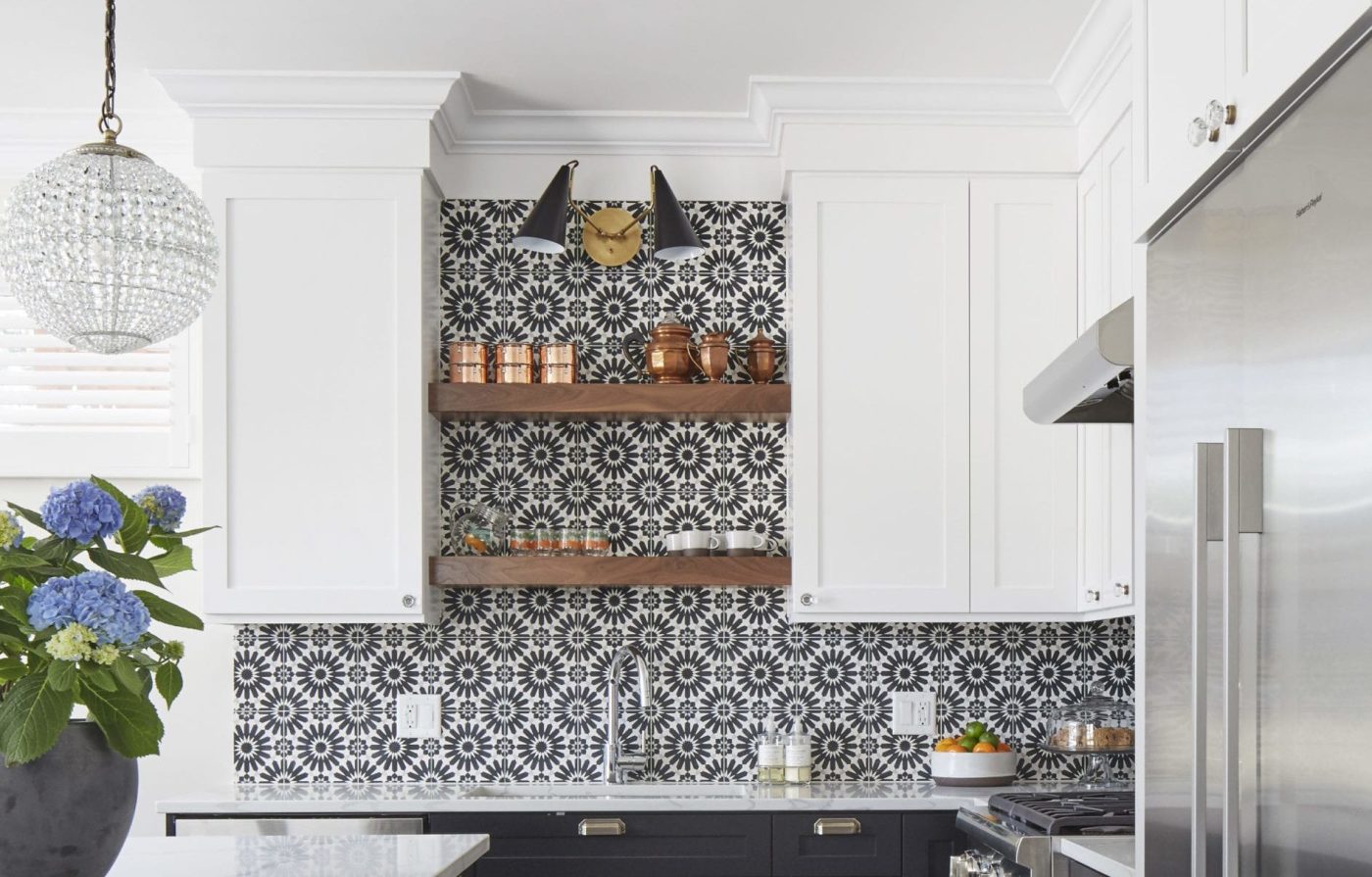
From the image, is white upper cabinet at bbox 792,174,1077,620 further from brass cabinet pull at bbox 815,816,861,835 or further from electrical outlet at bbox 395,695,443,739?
electrical outlet at bbox 395,695,443,739

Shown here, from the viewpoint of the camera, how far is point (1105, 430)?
11.3 feet

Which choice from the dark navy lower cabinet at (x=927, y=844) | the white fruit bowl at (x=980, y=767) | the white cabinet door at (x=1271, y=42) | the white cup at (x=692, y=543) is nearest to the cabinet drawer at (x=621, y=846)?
the dark navy lower cabinet at (x=927, y=844)

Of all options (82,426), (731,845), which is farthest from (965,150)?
(82,426)

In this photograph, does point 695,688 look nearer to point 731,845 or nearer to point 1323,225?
point 731,845

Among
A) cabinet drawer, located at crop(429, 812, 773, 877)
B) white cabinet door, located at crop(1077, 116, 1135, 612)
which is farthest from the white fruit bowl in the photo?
cabinet drawer, located at crop(429, 812, 773, 877)

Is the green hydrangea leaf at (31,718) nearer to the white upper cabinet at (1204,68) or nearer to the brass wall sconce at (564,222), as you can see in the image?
the white upper cabinet at (1204,68)

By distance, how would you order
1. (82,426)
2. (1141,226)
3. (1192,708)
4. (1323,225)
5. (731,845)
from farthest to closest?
(82,426)
(731,845)
(1141,226)
(1192,708)
(1323,225)

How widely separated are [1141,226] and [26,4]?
2557 mm

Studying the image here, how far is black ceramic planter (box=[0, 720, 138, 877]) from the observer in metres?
1.87

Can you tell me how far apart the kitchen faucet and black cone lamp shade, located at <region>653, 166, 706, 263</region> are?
111 centimetres

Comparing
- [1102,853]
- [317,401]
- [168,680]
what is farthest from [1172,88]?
[317,401]

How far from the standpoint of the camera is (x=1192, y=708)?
1670 mm

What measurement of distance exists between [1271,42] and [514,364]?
8.48ft

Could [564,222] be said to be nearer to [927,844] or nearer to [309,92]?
[309,92]
